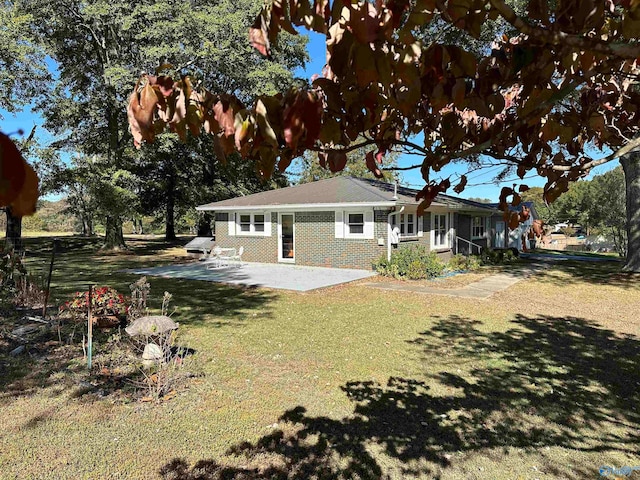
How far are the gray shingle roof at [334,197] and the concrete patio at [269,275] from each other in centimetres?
258

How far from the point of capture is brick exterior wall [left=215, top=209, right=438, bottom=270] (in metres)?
15.1

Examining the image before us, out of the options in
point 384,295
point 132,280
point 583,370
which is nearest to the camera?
point 583,370

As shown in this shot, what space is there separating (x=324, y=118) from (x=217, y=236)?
19075 mm

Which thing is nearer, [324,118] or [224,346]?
[324,118]

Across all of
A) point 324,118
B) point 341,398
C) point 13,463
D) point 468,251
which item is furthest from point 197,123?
point 468,251

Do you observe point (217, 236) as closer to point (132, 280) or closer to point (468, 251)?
point (132, 280)

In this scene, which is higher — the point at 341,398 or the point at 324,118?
the point at 324,118

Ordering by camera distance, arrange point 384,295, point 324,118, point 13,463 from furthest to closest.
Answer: point 384,295
point 13,463
point 324,118

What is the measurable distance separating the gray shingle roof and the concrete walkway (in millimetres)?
3317

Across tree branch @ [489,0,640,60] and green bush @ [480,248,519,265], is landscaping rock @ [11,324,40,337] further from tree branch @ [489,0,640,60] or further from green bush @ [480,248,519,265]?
green bush @ [480,248,519,265]

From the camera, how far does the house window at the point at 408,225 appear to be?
15.9m

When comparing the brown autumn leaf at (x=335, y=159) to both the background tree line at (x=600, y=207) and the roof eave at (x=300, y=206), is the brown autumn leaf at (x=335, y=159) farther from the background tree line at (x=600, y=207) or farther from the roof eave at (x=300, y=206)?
the background tree line at (x=600, y=207)

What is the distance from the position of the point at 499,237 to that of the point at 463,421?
2379 cm

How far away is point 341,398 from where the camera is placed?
4414 mm
